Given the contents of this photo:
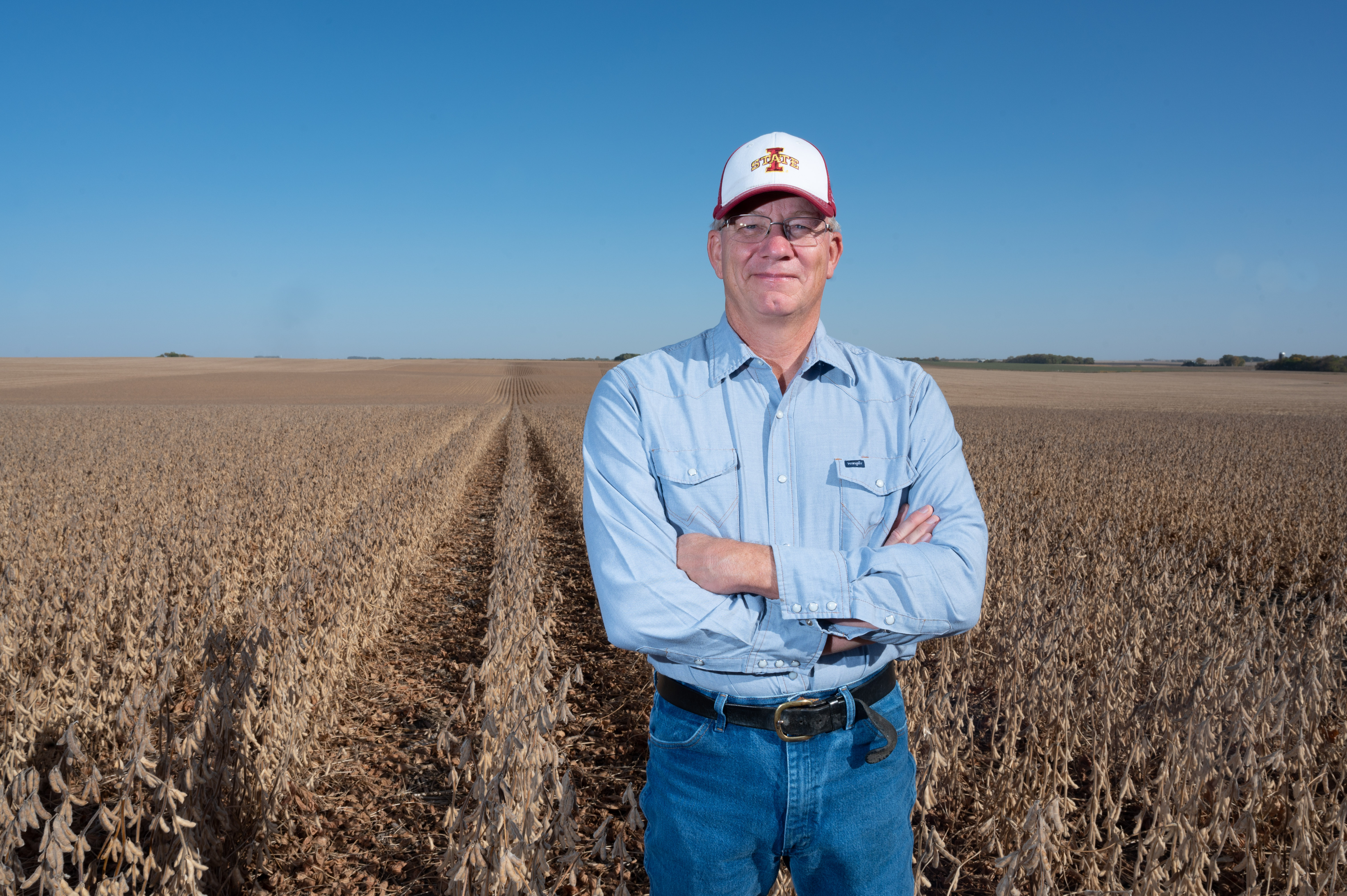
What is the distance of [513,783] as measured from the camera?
8.64 ft

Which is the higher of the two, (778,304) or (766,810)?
(778,304)

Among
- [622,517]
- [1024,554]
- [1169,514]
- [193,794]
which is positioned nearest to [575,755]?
[193,794]

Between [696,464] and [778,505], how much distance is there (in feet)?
0.77

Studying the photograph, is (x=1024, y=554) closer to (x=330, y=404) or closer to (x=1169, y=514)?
(x=1169, y=514)

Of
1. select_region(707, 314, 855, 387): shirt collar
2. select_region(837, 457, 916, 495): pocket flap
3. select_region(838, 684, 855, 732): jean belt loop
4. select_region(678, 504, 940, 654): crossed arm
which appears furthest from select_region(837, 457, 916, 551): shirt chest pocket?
select_region(838, 684, 855, 732): jean belt loop

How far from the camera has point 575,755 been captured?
13.6 ft

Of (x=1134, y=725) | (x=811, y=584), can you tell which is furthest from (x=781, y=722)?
(x=1134, y=725)

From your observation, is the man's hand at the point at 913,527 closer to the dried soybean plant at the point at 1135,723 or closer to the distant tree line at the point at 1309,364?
the dried soybean plant at the point at 1135,723

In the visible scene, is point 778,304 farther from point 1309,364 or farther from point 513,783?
point 1309,364

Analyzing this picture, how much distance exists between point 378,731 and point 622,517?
3.82 m

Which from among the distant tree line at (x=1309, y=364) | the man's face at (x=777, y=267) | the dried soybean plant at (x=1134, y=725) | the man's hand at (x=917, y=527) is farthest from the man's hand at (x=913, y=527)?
the distant tree line at (x=1309, y=364)

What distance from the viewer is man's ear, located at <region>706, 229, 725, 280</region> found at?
1.80 meters

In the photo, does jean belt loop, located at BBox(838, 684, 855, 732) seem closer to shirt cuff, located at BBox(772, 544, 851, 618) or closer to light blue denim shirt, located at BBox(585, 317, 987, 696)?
light blue denim shirt, located at BBox(585, 317, 987, 696)

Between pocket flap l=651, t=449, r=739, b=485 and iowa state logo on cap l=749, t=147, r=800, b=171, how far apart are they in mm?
710
